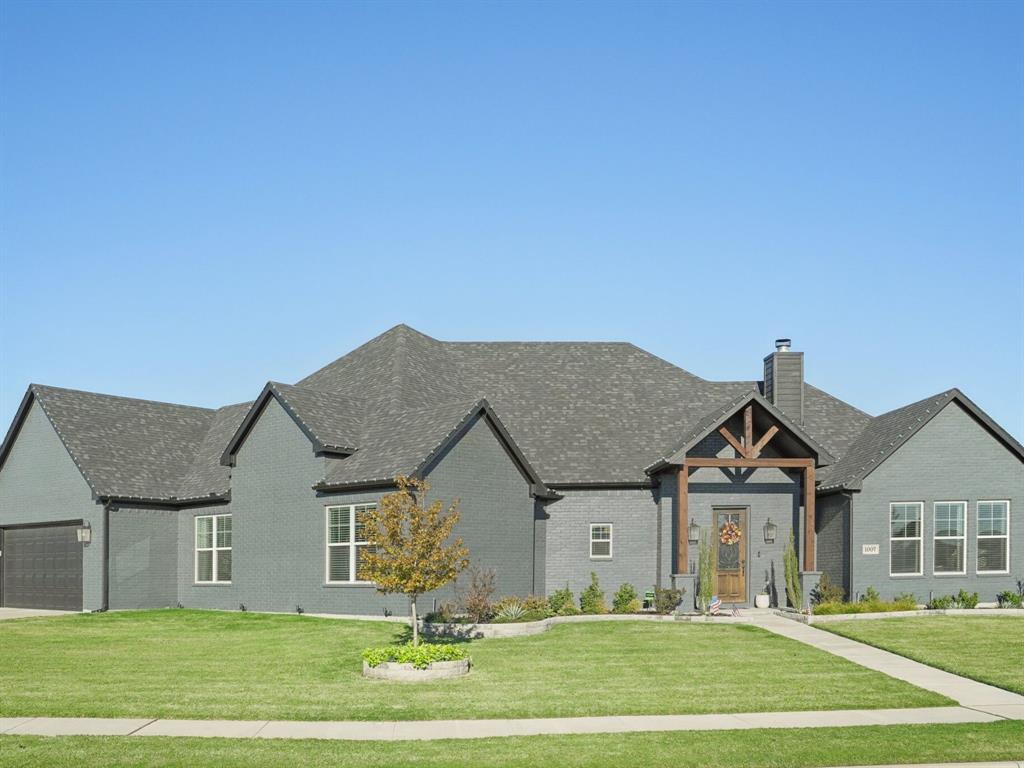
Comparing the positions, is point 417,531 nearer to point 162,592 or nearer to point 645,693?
point 645,693

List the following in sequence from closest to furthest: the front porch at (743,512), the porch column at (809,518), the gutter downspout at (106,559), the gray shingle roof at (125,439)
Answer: the porch column at (809,518)
the front porch at (743,512)
the gutter downspout at (106,559)
the gray shingle roof at (125,439)

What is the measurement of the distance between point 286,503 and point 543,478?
7.12m

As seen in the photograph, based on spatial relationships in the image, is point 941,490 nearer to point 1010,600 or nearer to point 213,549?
point 1010,600

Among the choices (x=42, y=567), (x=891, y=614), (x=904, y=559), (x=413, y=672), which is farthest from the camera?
(x=42, y=567)

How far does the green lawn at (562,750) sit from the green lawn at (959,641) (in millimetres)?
4940

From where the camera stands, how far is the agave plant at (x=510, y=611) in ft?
77.9

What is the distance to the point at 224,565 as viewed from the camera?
3103 cm

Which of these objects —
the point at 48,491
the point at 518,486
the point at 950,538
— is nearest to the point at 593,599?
the point at 518,486

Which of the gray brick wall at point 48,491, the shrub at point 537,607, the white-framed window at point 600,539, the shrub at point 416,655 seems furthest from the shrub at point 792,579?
the gray brick wall at point 48,491

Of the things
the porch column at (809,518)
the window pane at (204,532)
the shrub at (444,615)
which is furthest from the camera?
the window pane at (204,532)

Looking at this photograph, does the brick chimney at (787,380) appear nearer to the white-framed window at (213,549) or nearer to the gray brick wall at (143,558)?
the white-framed window at (213,549)

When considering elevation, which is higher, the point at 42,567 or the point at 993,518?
the point at 993,518

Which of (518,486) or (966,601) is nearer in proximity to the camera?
(966,601)

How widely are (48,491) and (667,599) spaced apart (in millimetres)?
19782
